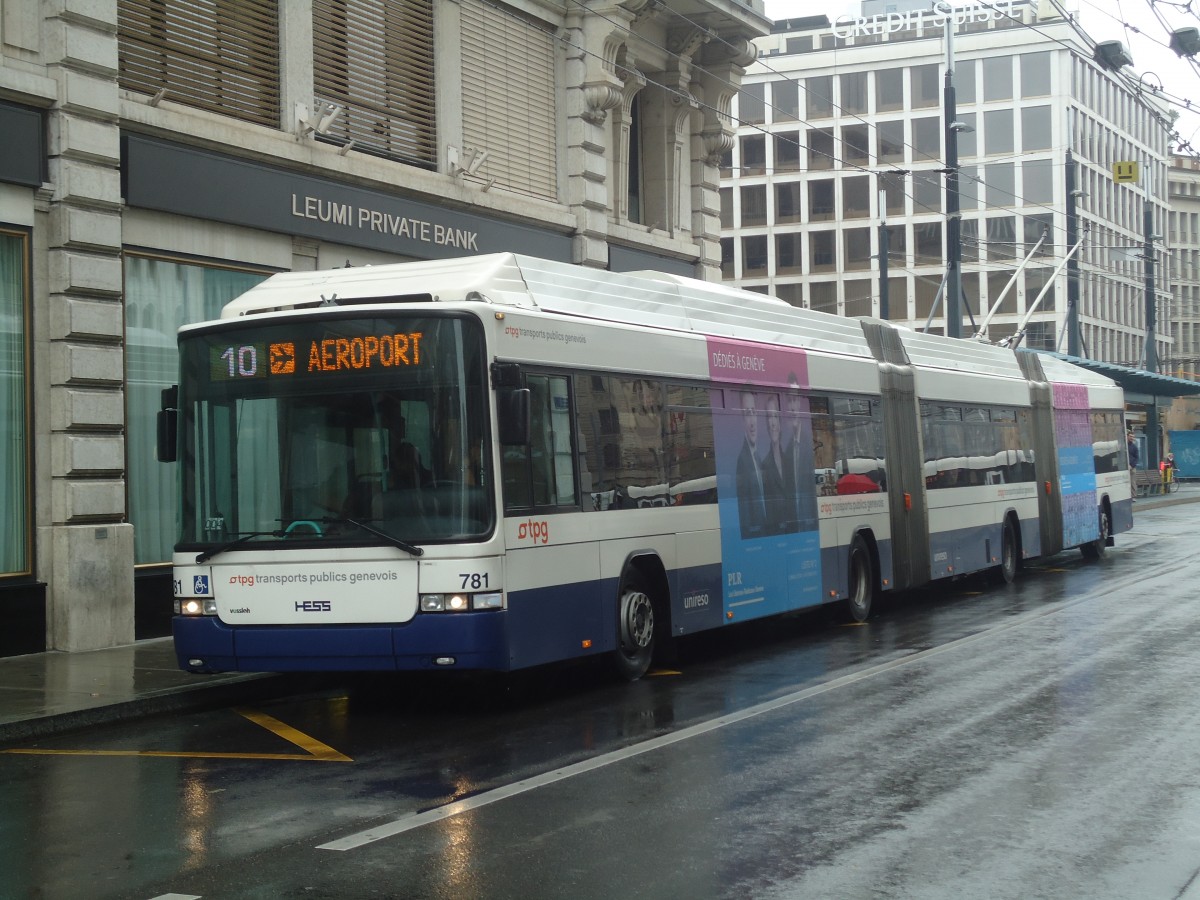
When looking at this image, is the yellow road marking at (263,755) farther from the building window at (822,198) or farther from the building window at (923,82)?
the building window at (923,82)

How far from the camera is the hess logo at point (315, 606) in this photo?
396 inches

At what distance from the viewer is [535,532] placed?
10.4m

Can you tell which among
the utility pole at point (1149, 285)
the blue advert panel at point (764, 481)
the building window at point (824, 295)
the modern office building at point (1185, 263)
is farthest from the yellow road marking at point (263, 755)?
the modern office building at point (1185, 263)

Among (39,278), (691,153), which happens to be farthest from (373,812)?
(691,153)

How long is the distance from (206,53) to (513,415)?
8.46 meters

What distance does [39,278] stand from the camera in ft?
46.4

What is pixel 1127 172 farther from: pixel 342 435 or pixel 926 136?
pixel 926 136

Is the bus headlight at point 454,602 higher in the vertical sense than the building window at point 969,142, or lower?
lower

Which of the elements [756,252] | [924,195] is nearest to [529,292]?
[924,195]

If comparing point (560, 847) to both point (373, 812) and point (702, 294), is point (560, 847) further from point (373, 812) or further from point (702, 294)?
point (702, 294)

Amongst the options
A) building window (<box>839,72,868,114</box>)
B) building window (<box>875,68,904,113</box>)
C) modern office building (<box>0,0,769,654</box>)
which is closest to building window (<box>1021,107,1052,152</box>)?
building window (<box>875,68,904,113</box>)

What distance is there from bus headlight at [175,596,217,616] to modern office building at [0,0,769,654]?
3711mm

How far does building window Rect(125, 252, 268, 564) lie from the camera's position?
15266mm

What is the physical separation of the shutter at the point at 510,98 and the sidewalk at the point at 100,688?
9.68m
